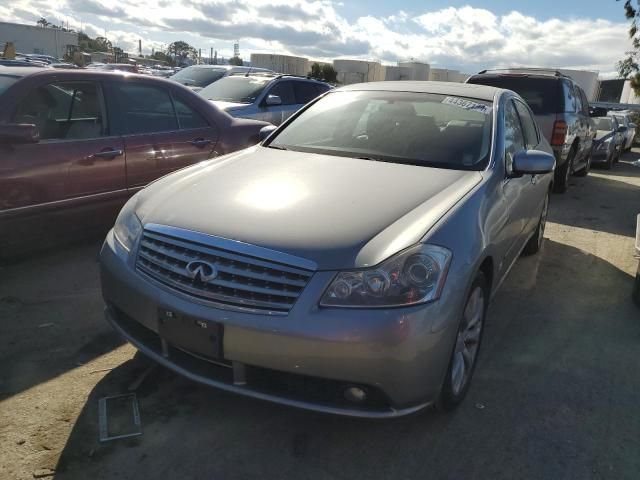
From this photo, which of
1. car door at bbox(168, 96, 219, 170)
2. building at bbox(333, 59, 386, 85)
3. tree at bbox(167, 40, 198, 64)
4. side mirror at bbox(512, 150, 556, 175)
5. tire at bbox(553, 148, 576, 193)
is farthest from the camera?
tree at bbox(167, 40, 198, 64)

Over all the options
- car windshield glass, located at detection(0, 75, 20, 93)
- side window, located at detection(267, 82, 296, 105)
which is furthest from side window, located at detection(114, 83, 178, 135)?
side window, located at detection(267, 82, 296, 105)

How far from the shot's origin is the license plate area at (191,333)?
224 centimetres

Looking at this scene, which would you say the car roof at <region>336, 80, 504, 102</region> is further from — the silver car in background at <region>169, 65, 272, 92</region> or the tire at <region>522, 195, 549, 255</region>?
the silver car in background at <region>169, 65, 272, 92</region>

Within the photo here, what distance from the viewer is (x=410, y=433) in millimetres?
2598

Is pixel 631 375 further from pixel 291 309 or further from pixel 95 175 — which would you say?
pixel 95 175

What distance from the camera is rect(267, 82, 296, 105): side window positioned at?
8.85m

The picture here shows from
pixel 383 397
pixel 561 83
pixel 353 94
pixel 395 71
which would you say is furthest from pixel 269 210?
pixel 395 71

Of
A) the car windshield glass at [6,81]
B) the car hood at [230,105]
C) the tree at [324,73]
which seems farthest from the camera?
the tree at [324,73]

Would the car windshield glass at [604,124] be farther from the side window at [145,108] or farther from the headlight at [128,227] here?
the headlight at [128,227]

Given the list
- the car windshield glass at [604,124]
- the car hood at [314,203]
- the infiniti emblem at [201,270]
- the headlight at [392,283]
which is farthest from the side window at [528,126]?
the car windshield glass at [604,124]

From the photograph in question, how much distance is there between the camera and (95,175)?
4410 millimetres

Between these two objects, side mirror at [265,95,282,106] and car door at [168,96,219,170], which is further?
side mirror at [265,95,282,106]

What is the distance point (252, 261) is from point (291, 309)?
27 cm

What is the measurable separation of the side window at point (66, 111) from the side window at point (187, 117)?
80cm
